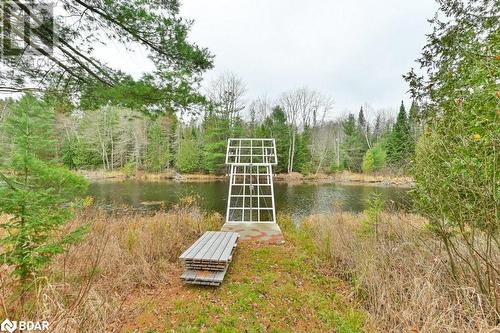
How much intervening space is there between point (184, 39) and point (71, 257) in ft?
12.4

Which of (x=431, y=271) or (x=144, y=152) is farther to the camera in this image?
(x=144, y=152)

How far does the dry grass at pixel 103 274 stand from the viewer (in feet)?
6.17

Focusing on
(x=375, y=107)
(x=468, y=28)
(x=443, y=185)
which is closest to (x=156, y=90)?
(x=443, y=185)

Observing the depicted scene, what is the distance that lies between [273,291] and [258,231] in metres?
2.61

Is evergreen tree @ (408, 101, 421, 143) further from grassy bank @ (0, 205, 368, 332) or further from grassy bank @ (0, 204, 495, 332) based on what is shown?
grassy bank @ (0, 205, 368, 332)

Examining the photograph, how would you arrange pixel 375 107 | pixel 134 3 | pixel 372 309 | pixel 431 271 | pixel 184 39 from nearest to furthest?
pixel 431 271, pixel 372 309, pixel 134 3, pixel 184 39, pixel 375 107

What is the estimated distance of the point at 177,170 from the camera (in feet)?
81.8

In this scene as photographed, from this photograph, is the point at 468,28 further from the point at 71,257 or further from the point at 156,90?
the point at 71,257

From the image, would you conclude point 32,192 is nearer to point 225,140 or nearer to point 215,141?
point 225,140

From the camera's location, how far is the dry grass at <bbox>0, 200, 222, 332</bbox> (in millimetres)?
1880

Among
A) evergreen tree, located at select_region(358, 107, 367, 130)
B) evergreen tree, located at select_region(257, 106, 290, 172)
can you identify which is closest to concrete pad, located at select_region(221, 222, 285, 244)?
evergreen tree, located at select_region(257, 106, 290, 172)

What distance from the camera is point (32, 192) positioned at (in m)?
2.47

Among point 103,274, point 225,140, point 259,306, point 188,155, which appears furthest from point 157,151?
point 259,306

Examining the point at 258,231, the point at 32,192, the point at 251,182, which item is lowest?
the point at 258,231
